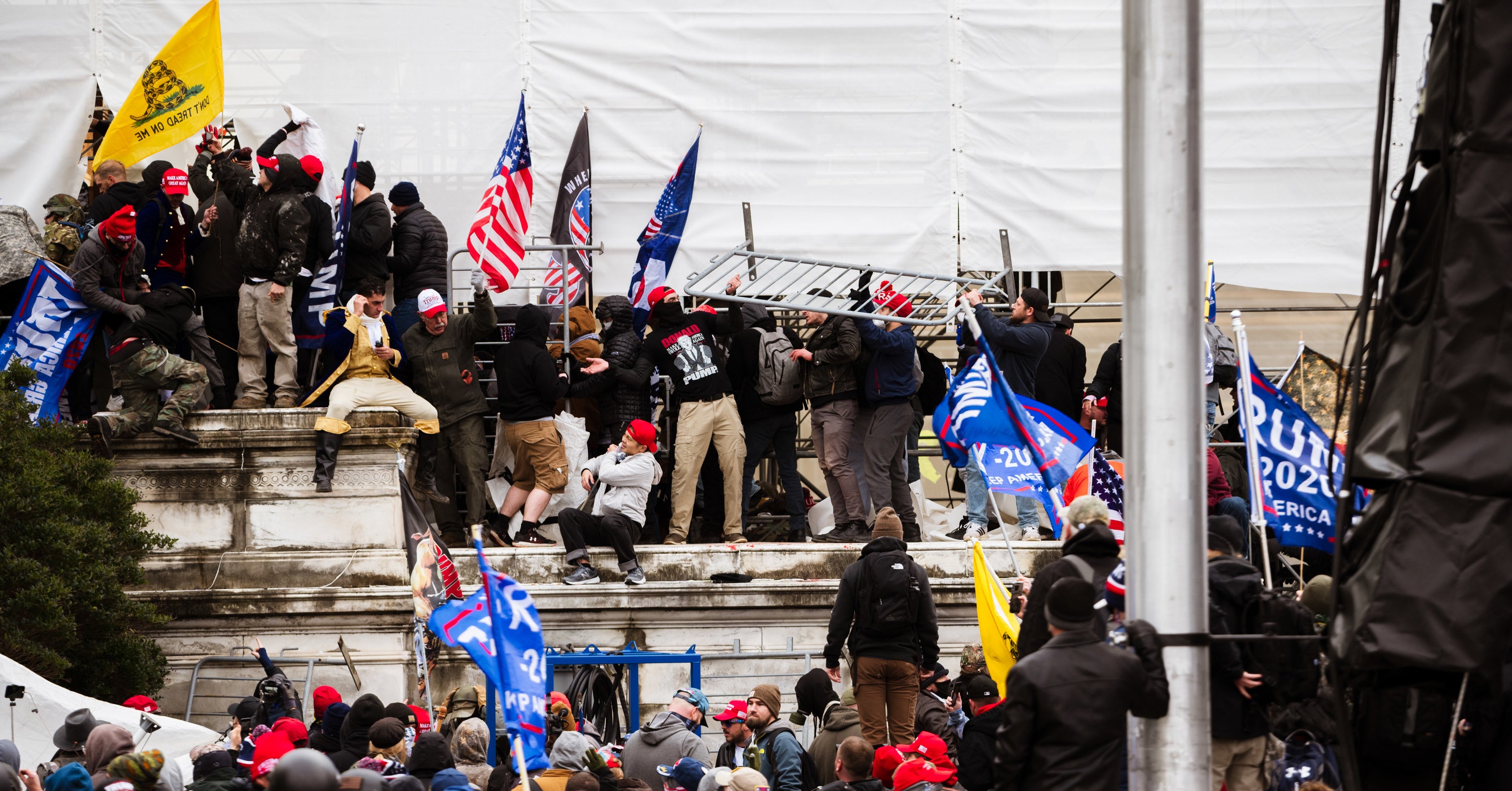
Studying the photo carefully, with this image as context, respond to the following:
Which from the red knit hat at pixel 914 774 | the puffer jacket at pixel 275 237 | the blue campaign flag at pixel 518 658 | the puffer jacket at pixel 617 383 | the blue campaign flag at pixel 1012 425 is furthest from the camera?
the puffer jacket at pixel 617 383

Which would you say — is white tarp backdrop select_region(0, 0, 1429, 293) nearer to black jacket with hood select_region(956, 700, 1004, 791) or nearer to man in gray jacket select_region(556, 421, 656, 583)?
man in gray jacket select_region(556, 421, 656, 583)

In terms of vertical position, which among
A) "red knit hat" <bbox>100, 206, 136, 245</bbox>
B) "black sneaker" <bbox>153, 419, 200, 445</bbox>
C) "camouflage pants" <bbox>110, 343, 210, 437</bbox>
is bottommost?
"black sneaker" <bbox>153, 419, 200, 445</bbox>

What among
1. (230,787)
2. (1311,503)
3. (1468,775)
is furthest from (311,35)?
(1468,775)

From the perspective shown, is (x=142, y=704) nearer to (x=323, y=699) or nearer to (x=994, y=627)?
(x=323, y=699)

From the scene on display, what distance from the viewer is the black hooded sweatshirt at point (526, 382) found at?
13945 millimetres

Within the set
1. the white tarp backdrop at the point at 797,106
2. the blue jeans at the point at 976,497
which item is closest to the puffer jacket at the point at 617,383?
the white tarp backdrop at the point at 797,106

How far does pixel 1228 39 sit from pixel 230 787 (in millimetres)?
11889

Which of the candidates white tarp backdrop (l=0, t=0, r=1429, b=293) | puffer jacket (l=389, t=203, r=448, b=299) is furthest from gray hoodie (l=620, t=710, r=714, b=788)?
white tarp backdrop (l=0, t=0, r=1429, b=293)

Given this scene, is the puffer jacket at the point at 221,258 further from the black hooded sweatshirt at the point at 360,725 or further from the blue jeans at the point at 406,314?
the black hooded sweatshirt at the point at 360,725

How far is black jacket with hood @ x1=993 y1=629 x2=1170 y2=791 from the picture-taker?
6.11m

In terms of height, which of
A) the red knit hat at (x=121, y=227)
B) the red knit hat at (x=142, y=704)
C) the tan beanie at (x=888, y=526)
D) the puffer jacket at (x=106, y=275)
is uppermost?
the red knit hat at (x=121, y=227)

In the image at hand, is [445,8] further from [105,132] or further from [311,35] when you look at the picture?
[105,132]

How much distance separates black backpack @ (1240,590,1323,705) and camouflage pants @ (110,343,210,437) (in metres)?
9.22

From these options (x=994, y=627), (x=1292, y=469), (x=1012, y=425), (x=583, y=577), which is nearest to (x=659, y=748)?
(x=994, y=627)
